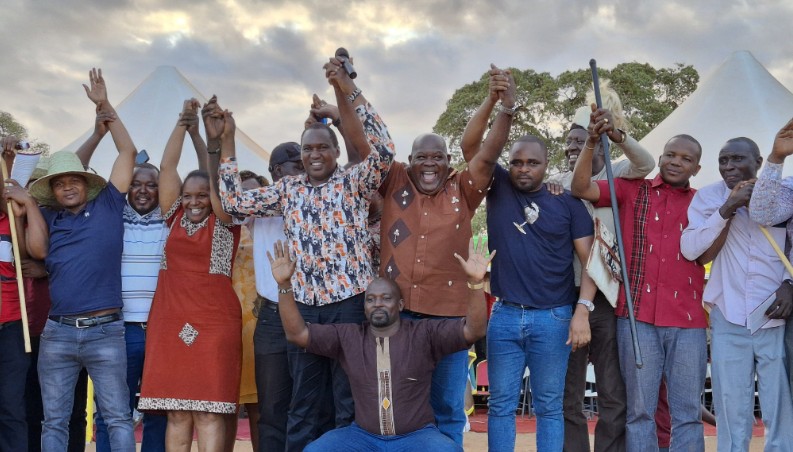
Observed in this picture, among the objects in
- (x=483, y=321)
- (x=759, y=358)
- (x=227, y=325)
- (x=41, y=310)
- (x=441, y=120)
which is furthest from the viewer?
(x=441, y=120)

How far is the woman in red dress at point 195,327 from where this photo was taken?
5066 mm

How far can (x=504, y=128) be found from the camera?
Answer: 15.7 feet

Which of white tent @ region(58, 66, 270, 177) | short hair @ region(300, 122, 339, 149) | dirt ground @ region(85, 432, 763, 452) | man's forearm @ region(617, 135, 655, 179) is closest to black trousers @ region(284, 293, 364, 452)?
short hair @ region(300, 122, 339, 149)

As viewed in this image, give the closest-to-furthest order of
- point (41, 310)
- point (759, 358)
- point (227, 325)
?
point (759, 358), point (227, 325), point (41, 310)

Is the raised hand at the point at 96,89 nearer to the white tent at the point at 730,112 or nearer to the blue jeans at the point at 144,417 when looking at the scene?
the blue jeans at the point at 144,417

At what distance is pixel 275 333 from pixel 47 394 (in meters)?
1.52

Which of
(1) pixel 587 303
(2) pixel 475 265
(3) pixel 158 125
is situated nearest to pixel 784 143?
A: (1) pixel 587 303

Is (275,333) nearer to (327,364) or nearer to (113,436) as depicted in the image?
(327,364)

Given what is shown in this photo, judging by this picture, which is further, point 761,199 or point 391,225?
point 391,225

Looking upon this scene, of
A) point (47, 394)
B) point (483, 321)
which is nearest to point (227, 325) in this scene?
point (47, 394)

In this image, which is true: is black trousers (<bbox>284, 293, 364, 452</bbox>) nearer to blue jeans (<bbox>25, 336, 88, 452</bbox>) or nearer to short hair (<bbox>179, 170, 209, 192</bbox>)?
short hair (<bbox>179, 170, 209, 192</bbox>)

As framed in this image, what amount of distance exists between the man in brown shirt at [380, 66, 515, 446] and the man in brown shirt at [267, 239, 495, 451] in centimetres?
15

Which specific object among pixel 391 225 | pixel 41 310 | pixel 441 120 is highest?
pixel 441 120

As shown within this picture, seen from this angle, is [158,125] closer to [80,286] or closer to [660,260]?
[80,286]
